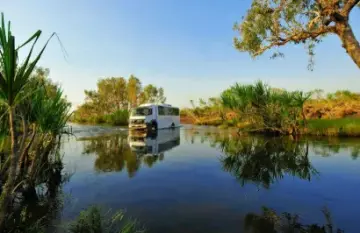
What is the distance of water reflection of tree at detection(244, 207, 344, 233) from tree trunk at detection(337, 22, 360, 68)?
115 inches

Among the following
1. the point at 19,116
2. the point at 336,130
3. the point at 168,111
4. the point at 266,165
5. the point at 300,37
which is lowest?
the point at 266,165

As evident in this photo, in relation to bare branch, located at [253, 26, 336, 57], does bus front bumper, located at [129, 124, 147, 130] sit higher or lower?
lower

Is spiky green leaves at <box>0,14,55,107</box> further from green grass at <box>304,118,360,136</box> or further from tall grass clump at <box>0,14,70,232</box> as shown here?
green grass at <box>304,118,360,136</box>

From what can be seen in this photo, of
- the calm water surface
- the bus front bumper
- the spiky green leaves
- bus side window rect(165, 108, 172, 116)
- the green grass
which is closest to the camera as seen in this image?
the spiky green leaves

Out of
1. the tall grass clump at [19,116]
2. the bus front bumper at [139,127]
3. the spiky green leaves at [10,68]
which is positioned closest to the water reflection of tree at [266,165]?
the tall grass clump at [19,116]

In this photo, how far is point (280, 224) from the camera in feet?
14.0

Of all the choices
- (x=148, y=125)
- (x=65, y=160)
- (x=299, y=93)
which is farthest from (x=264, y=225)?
(x=148, y=125)

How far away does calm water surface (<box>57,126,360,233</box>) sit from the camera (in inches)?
184

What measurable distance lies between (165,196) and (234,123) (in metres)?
24.8

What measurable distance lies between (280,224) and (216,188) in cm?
243

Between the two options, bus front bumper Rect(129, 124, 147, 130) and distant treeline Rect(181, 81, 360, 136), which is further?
bus front bumper Rect(129, 124, 147, 130)

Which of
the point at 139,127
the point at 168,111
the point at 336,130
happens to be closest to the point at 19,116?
the point at 336,130

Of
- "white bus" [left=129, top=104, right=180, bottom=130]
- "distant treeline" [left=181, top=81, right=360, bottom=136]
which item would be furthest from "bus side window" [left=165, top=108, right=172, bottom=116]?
"distant treeline" [left=181, top=81, right=360, bottom=136]

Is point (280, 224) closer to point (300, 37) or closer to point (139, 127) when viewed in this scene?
point (300, 37)
